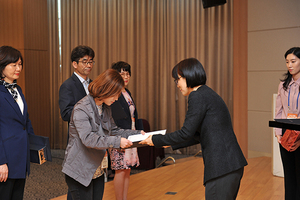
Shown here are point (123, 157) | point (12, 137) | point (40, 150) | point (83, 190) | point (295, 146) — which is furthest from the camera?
point (123, 157)

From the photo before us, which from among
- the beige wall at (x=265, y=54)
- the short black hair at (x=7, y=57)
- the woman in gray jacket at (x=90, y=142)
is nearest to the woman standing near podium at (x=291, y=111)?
the woman in gray jacket at (x=90, y=142)

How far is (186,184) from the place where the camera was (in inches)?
165

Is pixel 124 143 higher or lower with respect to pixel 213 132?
lower

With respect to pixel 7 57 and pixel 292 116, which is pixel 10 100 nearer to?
pixel 7 57

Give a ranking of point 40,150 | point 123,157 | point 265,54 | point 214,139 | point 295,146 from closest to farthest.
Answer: point 214,139 → point 40,150 → point 295,146 → point 123,157 → point 265,54

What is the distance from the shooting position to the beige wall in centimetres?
557

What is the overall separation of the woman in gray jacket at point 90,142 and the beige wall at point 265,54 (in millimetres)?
4306

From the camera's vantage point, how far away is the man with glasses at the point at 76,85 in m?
2.72

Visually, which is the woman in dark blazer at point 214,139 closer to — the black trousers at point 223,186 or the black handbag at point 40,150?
the black trousers at point 223,186

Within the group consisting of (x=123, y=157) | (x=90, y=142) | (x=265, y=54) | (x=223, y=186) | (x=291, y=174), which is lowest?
(x=291, y=174)

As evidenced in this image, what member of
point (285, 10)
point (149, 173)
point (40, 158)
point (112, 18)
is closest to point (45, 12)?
point (112, 18)

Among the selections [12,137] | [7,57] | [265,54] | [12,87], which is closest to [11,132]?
[12,137]

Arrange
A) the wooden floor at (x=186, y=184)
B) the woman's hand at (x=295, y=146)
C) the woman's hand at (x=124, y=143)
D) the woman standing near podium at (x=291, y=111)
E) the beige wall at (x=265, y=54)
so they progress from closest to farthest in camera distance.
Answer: the woman's hand at (x=124, y=143)
the woman's hand at (x=295, y=146)
the woman standing near podium at (x=291, y=111)
the wooden floor at (x=186, y=184)
the beige wall at (x=265, y=54)

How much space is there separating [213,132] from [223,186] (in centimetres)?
34
